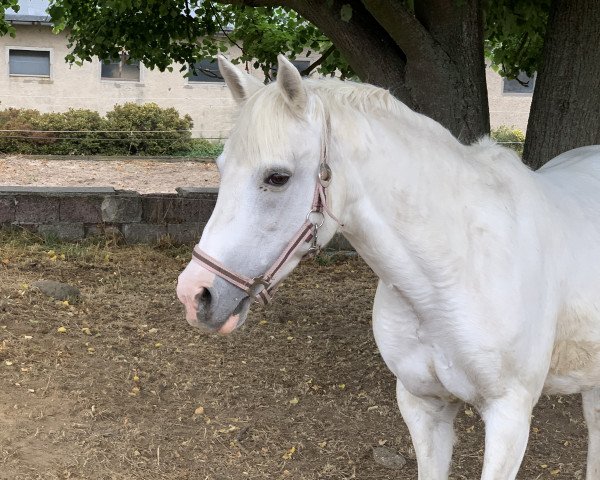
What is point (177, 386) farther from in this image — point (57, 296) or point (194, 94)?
point (194, 94)

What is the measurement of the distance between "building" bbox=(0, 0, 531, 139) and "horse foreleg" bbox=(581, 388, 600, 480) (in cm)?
1910

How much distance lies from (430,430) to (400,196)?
1.00 meters

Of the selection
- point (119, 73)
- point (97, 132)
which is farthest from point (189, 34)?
point (119, 73)

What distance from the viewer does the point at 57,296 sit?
20.5ft

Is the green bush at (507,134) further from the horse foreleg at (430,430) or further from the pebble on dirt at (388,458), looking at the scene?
the horse foreleg at (430,430)

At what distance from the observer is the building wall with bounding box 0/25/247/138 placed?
72.4ft

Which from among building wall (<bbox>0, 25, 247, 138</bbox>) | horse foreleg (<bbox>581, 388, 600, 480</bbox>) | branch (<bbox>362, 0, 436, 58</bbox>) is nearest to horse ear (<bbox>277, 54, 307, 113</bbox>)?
horse foreleg (<bbox>581, 388, 600, 480</bbox>)

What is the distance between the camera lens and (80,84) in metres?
22.3

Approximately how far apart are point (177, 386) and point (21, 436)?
41.2 inches

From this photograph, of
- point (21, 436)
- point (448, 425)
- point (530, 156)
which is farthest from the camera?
point (530, 156)

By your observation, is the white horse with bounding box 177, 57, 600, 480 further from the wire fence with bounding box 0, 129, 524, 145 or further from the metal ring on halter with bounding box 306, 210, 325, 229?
the wire fence with bounding box 0, 129, 524, 145

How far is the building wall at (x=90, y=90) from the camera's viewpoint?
22.1 meters

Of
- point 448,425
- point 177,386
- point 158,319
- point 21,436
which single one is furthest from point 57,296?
point 448,425

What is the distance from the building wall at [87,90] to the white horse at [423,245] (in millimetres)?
19679
